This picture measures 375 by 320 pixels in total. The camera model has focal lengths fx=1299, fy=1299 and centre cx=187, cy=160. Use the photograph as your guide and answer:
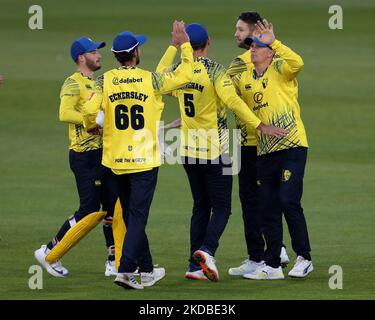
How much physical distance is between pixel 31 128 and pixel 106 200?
1186cm

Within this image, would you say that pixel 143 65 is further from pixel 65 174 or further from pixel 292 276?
pixel 292 276

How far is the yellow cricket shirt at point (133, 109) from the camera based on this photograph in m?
12.0

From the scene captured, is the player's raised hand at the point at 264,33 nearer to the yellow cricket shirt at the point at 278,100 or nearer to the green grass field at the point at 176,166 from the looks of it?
the yellow cricket shirt at the point at 278,100

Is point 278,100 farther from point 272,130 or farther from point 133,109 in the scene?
point 133,109

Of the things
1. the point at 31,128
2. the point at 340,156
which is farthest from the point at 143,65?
the point at 340,156

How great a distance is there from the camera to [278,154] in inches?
500

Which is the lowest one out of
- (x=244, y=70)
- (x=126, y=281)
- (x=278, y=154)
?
(x=126, y=281)

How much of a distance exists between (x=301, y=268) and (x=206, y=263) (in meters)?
0.98

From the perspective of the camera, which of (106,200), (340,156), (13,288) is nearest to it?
(13,288)

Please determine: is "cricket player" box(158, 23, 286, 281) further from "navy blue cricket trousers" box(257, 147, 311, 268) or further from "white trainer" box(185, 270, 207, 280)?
"navy blue cricket trousers" box(257, 147, 311, 268)

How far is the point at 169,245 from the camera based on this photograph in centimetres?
1470

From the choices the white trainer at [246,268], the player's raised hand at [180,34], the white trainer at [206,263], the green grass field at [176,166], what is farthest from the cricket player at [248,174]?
the player's raised hand at [180,34]

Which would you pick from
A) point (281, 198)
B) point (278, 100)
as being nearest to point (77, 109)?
point (278, 100)

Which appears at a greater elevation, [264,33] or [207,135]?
[264,33]
